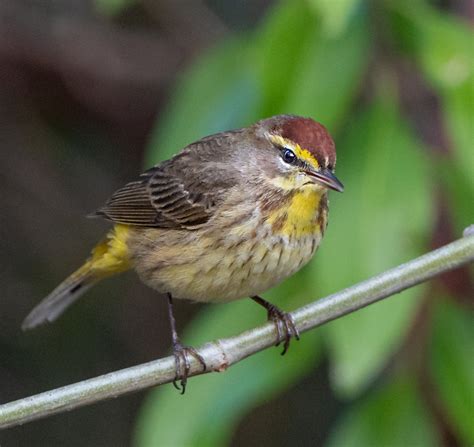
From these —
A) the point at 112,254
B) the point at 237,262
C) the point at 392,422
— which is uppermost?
the point at 237,262

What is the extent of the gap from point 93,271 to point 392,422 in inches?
55.7

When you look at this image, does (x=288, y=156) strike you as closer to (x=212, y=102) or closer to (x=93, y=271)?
(x=212, y=102)

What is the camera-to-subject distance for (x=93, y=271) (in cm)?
431

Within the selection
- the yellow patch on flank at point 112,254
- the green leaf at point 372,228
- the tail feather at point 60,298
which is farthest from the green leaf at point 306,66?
the tail feather at point 60,298

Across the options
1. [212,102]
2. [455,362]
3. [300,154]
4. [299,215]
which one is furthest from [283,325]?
[212,102]

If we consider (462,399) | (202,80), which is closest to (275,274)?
(462,399)

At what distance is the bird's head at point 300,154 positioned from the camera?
349 centimetres

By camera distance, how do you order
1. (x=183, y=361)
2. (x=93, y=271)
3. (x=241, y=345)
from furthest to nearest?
1. (x=93, y=271)
2. (x=183, y=361)
3. (x=241, y=345)

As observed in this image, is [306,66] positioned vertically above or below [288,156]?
above

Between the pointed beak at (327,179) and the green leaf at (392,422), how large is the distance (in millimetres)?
981

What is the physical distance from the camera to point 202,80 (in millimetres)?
4391

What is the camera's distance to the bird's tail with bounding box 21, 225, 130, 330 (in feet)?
13.7

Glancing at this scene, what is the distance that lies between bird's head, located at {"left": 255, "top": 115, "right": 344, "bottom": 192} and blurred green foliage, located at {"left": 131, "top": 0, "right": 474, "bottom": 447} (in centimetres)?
10

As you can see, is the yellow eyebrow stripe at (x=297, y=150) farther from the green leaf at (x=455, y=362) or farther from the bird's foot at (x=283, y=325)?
the green leaf at (x=455, y=362)
